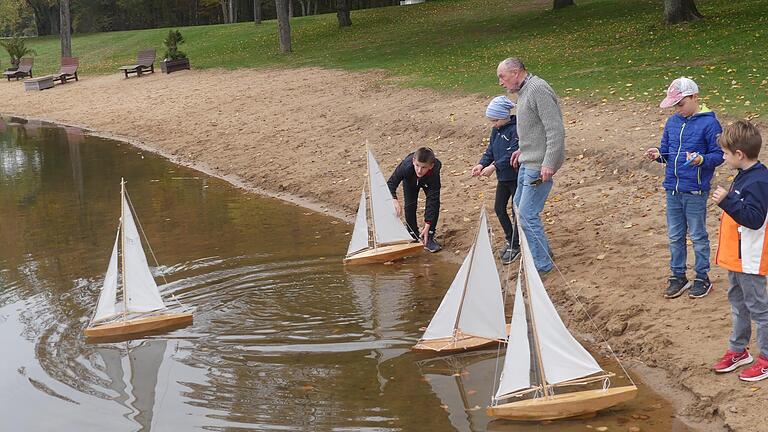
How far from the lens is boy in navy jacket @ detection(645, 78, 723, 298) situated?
8211 mm

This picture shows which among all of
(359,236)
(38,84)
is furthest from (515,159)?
(38,84)

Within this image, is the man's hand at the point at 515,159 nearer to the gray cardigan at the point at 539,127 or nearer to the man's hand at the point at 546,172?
the gray cardigan at the point at 539,127

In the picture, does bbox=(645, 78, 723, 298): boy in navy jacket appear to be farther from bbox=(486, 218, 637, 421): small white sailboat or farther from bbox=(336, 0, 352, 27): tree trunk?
bbox=(336, 0, 352, 27): tree trunk

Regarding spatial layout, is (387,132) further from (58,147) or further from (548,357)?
(548,357)

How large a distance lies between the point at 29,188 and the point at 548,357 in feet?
46.6

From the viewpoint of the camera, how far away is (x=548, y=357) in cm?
709

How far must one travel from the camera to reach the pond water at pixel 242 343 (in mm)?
7586

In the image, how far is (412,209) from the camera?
12.4m

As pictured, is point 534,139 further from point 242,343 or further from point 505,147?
point 242,343

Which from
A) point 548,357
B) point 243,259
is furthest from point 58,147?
point 548,357

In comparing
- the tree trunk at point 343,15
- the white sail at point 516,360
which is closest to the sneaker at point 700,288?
the white sail at point 516,360

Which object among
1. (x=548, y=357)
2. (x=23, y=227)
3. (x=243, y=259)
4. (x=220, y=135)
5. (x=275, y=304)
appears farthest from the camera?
(x=220, y=135)

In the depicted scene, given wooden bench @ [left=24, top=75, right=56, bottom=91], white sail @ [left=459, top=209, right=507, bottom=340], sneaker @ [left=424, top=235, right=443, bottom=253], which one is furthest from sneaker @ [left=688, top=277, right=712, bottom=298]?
wooden bench @ [left=24, top=75, right=56, bottom=91]

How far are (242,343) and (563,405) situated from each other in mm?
3433
